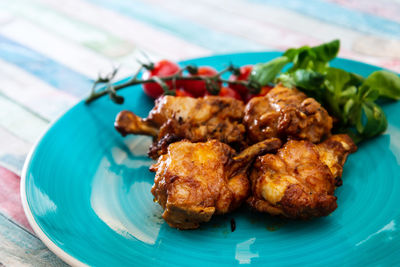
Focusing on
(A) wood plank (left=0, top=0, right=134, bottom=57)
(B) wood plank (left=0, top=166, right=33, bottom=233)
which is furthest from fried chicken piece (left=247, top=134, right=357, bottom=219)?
(A) wood plank (left=0, top=0, right=134, bottom=57)

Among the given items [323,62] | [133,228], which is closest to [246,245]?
[133,228]

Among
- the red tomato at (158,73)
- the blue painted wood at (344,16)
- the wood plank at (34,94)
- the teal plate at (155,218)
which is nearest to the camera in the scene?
the teal plate at (155,218)

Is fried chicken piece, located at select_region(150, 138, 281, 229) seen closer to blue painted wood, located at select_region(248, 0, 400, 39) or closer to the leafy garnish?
the leafy garnish

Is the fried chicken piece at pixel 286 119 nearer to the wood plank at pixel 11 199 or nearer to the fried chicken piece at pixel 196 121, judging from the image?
the fried chicken piece at pixel 196 121

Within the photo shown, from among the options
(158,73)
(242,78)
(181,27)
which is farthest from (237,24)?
(158,73)

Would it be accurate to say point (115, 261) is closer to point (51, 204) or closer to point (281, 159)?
point (51, 204)

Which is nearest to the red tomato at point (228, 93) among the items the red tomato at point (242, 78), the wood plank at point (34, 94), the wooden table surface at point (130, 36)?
the red tomato at point (242, 78)
